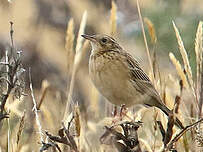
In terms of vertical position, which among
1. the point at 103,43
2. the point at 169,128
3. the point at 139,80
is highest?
the point at 103,43

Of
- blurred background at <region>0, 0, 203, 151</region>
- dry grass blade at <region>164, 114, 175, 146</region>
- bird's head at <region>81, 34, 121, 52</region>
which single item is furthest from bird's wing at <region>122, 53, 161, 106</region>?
dry grass blade at <region>164, 114, 175, 146</region>

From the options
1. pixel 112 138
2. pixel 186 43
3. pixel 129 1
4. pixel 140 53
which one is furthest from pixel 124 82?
pixel 129 1

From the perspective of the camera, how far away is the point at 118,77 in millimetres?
3729

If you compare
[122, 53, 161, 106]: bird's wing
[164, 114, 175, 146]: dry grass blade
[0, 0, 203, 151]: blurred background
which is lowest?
[164, 114, 175, 146]: dry grass blade

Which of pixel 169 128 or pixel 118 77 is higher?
pixel 118 77

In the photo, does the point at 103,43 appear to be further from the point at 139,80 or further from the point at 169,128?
the point at 169,128

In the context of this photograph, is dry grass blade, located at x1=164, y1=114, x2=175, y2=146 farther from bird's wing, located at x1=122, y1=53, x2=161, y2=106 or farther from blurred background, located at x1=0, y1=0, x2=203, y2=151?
blurred background, located at x1=0, y1=0, x2=203, y2=151

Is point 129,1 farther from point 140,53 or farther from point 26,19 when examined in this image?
point 26,19

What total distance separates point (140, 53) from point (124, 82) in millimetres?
2918

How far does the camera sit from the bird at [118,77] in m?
3.61

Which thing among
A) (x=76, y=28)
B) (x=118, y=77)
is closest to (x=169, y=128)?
(x=118, y=77)

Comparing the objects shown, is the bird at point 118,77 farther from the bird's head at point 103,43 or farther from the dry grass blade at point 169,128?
the dry grass blade at point 169,128

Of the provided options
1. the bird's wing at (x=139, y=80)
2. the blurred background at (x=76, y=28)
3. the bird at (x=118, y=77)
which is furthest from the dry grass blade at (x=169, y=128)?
the blurred background at (x=76, y=28)

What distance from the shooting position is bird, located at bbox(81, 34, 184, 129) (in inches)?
142
